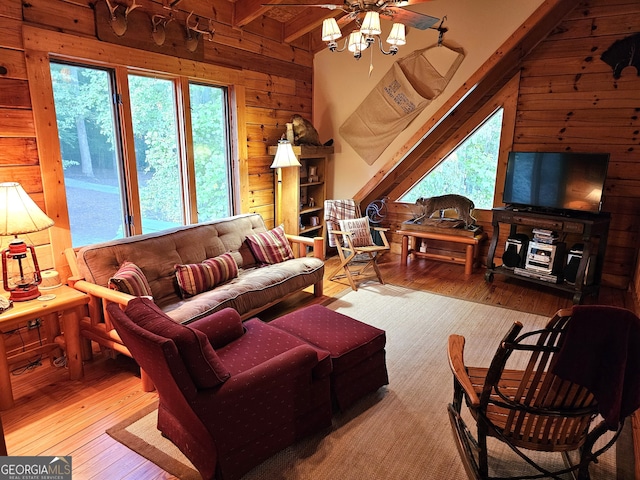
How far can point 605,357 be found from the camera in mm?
1353

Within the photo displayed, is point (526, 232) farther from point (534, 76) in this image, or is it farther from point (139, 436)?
point (139, 436)

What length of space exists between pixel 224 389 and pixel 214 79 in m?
3.12

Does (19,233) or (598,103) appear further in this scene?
(598,103)

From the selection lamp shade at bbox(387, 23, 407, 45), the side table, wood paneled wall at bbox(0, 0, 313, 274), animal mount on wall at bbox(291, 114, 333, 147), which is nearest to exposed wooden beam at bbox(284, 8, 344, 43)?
wood paneled wall at bbox(0, 0, 313, 274)

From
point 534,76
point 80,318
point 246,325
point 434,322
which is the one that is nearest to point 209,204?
point 80,318

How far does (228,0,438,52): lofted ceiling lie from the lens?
254 cm

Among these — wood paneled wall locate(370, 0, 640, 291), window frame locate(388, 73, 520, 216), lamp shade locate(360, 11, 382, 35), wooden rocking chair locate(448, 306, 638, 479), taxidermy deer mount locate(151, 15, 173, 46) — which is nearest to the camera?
wooden rocking chair locate(448, 306, 638, 479)

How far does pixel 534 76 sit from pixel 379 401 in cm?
399

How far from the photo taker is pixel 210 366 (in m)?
1.69

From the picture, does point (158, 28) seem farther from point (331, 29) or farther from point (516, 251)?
point (516, 251)

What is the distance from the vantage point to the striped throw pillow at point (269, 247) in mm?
3748

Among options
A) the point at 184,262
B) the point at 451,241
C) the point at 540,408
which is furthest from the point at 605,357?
the point at 451,241

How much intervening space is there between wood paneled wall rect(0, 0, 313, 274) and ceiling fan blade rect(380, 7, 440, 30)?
192cm

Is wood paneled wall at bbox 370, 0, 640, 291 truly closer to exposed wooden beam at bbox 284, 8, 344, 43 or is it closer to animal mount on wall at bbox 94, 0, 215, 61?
exposed wooden beam at bbox 284, 8, 344, 43
